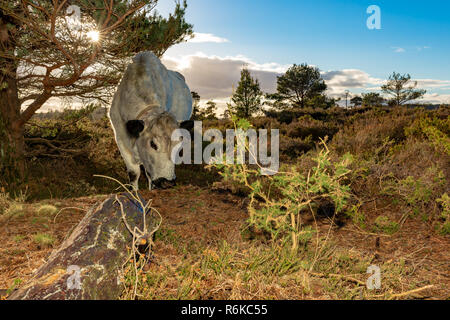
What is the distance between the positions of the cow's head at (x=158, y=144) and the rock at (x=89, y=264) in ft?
10.3

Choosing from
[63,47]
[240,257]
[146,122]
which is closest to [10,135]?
[63,47]

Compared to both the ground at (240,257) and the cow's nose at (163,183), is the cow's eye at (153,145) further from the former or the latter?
the ground at (240,257)

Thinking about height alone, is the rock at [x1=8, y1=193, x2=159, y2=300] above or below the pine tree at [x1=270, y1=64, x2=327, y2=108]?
below

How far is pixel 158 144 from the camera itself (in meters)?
6.98

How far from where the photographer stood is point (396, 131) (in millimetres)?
13648

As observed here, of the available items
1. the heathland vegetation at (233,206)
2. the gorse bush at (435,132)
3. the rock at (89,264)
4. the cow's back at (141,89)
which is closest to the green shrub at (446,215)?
the heathland vegetation at (233,206)

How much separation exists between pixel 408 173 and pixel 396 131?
7538mm

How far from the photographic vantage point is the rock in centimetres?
282

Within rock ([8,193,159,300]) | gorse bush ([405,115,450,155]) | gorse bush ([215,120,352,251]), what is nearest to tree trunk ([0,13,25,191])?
rock ([8,193,159,300])

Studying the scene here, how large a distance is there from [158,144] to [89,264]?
4.08 meters

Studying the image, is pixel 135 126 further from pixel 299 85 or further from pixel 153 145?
pixel 299 85

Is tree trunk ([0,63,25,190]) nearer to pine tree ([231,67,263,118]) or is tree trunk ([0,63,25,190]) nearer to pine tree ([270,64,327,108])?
pine tree ([231,67,263,118])
